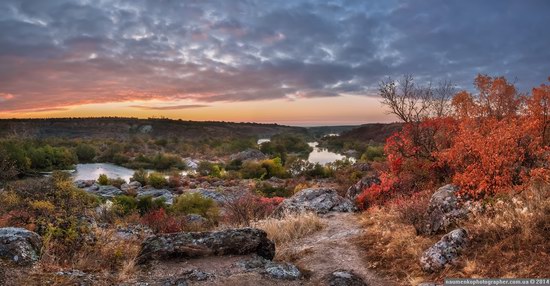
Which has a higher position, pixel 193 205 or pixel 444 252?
pixel 444 252

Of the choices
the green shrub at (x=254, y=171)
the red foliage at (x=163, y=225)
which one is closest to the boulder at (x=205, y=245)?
the red foliage at (x=163, y=225)

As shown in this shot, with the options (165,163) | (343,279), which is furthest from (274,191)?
(165,163)

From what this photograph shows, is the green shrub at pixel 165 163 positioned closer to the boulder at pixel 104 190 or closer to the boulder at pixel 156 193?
the boulder at pixel 104 190

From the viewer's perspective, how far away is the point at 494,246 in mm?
7578

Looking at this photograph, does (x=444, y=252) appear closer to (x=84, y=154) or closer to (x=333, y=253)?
(x=333, y=253)

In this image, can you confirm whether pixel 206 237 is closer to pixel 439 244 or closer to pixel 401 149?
pixel 439 244

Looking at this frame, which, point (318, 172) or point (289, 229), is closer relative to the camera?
point (289, 229)

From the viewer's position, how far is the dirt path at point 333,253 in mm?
8500

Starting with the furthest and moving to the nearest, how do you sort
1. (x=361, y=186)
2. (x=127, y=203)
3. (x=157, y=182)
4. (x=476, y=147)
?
→ 1. (x=157, y=182)
2. (x=127, y=203)
3. (x=361, y=186)
4. (x=476, y=147)

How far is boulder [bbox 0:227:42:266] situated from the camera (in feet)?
21.9

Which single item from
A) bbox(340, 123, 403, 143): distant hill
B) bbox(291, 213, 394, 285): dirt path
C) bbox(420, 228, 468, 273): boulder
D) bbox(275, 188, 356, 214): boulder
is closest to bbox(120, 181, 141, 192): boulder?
bbox(275, 188, 356, 214): boulder

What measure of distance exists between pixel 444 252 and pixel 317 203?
9922 mm

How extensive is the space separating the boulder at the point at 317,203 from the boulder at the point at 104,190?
19708 mm

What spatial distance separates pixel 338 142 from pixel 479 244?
95.5 meters
